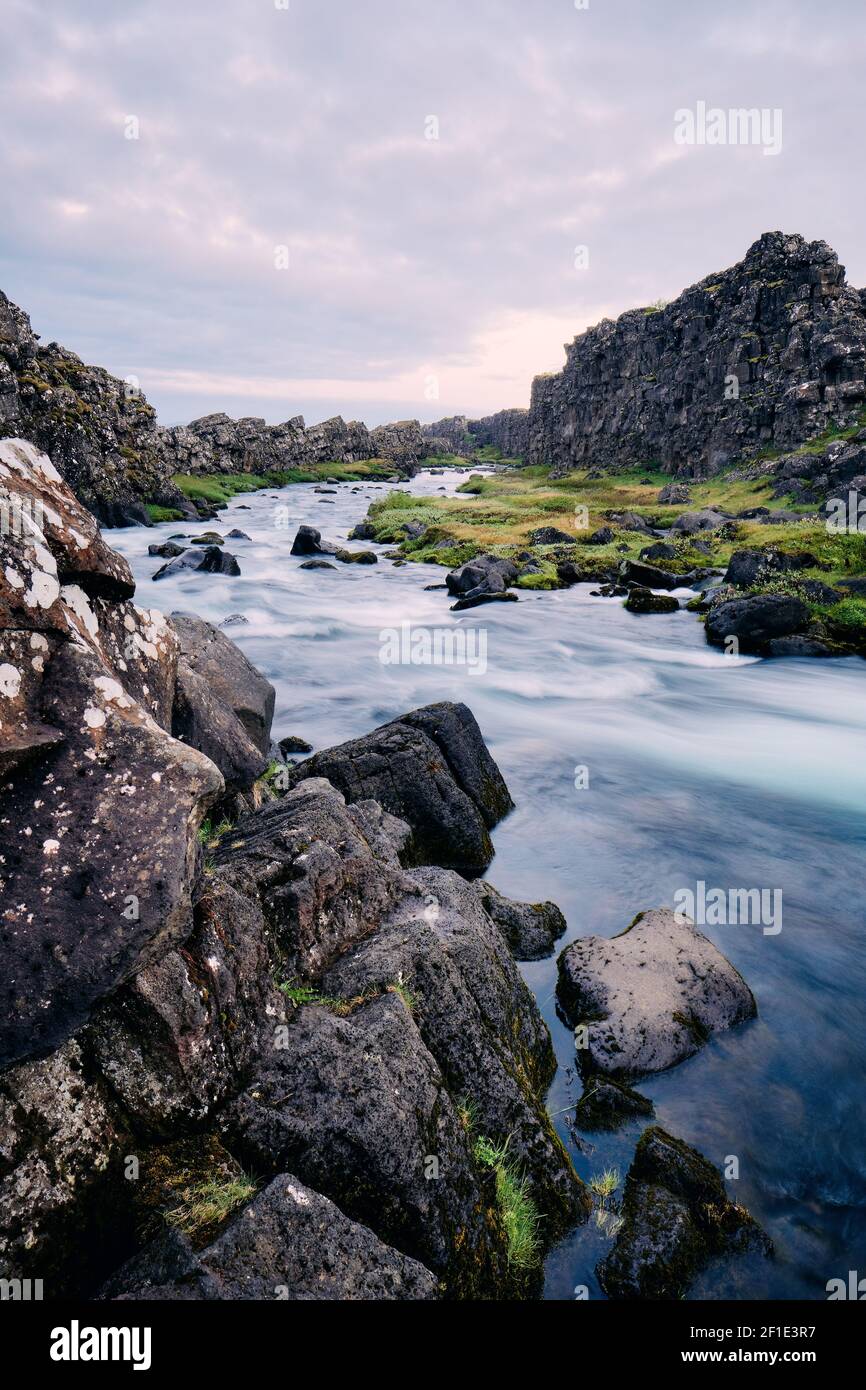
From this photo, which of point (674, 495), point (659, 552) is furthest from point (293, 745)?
point (674, 495)

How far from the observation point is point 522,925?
1129cm

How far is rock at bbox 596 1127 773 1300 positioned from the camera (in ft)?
21.3

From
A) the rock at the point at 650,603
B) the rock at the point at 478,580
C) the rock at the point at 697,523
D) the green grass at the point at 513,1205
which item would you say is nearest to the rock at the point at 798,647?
the rock at the point at 650,603

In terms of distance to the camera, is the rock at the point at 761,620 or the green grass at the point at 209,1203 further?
the rock at the point at 761,620

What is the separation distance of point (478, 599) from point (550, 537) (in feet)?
73.9

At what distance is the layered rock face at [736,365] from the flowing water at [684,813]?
60645 millimetres

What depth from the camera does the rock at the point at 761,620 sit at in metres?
29.5

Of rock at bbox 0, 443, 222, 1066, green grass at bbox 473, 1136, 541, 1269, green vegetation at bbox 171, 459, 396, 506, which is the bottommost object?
green grass at bbox 473, 1136, 541, 1269

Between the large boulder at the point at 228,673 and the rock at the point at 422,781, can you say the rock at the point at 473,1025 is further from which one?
the large boulder at the point at 228,673

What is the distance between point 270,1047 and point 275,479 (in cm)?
14508

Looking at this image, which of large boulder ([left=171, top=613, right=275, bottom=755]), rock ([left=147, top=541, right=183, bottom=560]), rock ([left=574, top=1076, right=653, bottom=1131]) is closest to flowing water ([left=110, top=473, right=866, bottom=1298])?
rock ([left=574, top=1076, right=653, bottom=1131])

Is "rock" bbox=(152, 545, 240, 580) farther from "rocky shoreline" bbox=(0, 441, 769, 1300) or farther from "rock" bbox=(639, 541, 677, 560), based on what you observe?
"rocky shoreline" bbox=(0, 441, 769, 1300)

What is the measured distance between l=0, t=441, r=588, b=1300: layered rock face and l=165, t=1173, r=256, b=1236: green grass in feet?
0.11

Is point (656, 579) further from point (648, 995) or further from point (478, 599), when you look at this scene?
point (648, 995)
